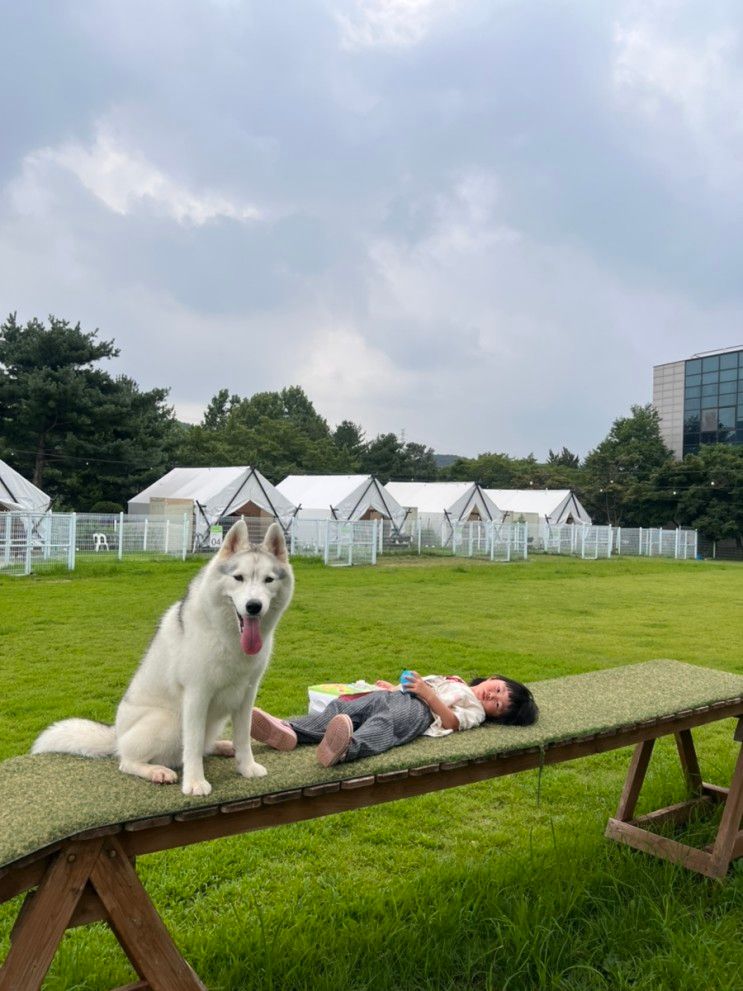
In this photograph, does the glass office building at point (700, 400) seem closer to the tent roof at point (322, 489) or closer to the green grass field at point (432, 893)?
the tent roof at point (322, 489)

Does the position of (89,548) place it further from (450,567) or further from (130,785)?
(130,785)

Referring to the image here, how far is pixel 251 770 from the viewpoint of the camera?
2824mm

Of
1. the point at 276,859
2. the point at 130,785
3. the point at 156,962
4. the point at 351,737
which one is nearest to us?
the point at 156,962

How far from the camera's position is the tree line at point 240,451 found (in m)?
31.8

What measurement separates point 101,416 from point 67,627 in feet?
75.5

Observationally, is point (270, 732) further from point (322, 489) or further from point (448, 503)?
point (448, 503)

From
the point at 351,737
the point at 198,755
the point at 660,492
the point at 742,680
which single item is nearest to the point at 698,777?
the point at 742,680

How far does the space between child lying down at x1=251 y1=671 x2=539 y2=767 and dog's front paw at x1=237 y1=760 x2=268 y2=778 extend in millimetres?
226

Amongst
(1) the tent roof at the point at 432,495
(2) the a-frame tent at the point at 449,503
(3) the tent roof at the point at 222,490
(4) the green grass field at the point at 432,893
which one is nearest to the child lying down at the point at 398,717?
(4) the green grass field at the point at 432,893

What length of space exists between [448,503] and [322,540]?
39.8 ft

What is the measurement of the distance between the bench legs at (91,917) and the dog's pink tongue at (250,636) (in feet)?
2.41

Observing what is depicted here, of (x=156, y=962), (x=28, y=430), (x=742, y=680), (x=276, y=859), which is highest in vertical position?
(x=28, y=430)

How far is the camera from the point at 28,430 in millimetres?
32219

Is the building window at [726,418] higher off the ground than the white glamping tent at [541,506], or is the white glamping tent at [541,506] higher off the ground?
the building window at [726,418]
